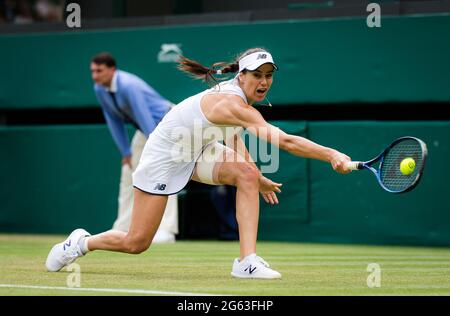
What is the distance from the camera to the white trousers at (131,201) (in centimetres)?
1226

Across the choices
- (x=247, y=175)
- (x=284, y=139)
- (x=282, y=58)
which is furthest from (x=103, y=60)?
(x=284, y=139)

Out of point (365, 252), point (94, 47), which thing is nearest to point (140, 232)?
point (365, 252)

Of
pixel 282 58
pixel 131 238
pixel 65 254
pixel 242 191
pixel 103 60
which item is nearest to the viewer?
pixel 242 191

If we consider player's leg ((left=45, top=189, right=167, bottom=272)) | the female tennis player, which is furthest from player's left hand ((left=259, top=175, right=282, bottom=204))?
player's leg ((left=45, top=189, right=167, bottom=272))

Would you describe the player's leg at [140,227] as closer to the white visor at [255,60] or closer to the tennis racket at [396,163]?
the white visor at [255,60]

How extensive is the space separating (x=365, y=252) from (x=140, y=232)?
3696 mm

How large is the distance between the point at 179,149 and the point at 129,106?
4.70m

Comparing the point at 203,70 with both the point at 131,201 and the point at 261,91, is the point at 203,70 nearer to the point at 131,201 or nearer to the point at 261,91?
the point at 261,91

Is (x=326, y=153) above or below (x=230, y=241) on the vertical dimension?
above

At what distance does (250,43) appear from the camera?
12.7 m

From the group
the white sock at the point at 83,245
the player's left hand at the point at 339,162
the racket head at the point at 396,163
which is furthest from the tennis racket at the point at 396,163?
the white sock at the point at 83,245

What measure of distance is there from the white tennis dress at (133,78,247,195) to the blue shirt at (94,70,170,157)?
14.0 ft

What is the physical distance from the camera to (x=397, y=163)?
6672 mm

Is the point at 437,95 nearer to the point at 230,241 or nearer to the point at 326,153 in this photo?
the point at 230,241
